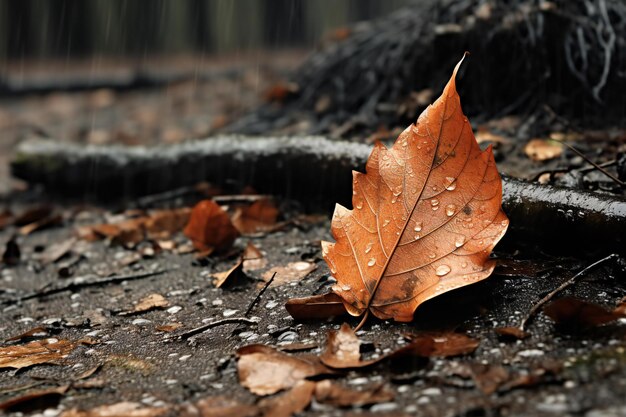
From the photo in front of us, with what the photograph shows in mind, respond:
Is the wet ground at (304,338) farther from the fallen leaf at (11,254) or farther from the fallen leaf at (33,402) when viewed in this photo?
the fallen leaf at (11,254)

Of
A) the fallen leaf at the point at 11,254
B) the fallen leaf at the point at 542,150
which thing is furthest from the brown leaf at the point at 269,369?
Result: the fallen leaf at the point at 11,254

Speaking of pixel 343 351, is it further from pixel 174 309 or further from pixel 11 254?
pixel 11 254

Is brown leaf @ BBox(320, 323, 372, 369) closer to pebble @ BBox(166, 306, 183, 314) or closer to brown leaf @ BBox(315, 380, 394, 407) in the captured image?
brown leaf @ BBox(315, 380, 394, 407)

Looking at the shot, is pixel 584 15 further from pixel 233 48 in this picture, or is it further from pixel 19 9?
pixel 19 9

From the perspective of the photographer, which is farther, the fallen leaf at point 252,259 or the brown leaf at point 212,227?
the brown leaf at point 212,227

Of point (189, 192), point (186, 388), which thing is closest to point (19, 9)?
point (189, 192)

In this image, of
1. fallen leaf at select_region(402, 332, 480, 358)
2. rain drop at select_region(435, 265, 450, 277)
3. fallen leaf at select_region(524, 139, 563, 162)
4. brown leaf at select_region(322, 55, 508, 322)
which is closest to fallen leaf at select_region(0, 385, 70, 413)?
brown leaf at select_region(322, 55, 508, 322)
